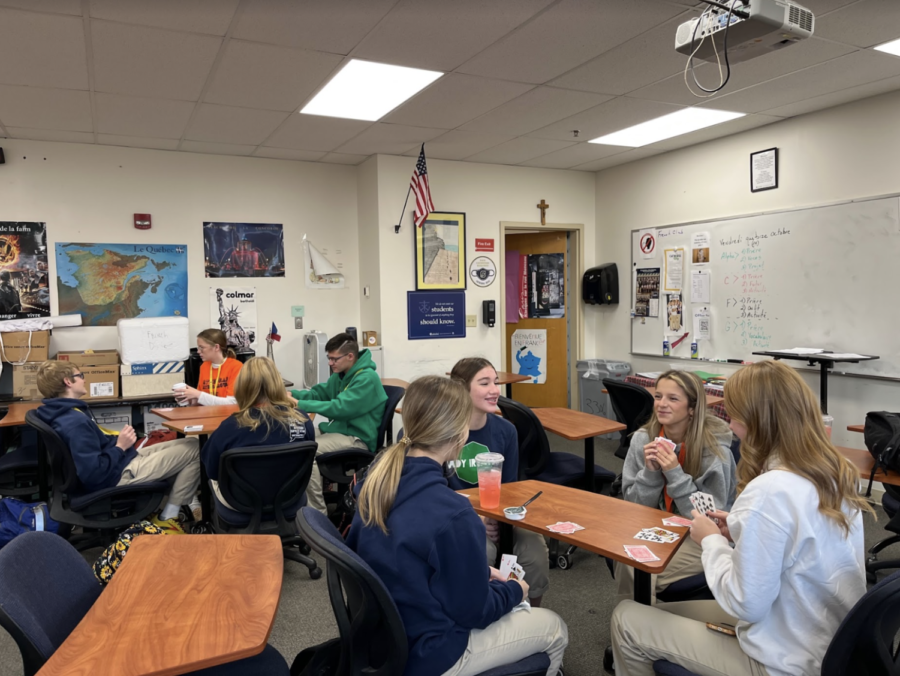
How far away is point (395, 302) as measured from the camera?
600cm

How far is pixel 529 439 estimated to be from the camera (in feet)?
11.7

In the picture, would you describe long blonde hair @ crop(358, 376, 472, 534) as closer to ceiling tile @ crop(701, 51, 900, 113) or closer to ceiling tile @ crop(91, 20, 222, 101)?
ceiling tile @ crop(91, 20, 222, 101)

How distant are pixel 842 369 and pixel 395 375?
12.1 feet

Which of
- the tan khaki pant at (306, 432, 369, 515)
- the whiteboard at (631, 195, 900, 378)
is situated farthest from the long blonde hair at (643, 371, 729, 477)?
the whiteboard at (631, 195, 900, 378)

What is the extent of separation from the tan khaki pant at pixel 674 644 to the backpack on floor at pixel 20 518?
2.82m

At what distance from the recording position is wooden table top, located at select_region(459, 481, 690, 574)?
1896 millimetres

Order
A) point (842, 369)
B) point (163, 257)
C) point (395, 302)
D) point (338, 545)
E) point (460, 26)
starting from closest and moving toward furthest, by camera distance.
A: point (338, 545)
point (460, 26)
point (842, 369)
point (163, 257)
point (395, 302)

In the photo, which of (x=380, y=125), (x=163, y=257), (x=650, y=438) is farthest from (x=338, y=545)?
(x=163, y=257)

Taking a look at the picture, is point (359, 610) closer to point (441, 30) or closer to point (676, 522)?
point (676, 522)

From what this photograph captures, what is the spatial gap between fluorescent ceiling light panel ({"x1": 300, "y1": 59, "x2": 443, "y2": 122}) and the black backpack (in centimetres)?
301

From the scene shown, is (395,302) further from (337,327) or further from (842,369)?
(842,369)

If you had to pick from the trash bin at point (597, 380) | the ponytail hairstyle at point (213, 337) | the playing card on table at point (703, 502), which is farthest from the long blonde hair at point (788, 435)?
the trash bin at point (597, 380)

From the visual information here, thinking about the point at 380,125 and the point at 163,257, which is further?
the point at 163,257

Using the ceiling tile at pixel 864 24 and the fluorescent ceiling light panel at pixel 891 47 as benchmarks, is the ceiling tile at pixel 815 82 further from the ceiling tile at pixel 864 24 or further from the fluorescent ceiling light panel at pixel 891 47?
the ceiling tile at pixel 864 24
